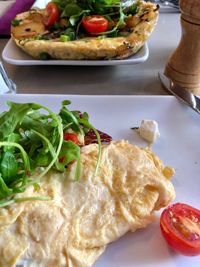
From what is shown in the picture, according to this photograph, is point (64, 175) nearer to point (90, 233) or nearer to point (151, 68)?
point (90, 233)

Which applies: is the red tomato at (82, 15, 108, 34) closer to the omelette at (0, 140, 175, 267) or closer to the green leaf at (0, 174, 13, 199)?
the omelette at (0, 140, 175, 267)

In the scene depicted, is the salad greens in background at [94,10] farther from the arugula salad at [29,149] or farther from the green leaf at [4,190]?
the green leaf at [4,190]

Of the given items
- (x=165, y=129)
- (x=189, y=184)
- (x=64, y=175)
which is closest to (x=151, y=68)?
(x=165, y=129)

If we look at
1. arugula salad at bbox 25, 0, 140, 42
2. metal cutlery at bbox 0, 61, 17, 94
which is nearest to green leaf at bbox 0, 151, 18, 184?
metal cutlery at bbox 0, 61, 17, 94

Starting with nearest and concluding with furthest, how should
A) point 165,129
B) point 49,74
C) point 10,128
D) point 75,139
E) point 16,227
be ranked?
point 16,227 → point 10,128 → point 75,139 → point 165,129 → point 49,74

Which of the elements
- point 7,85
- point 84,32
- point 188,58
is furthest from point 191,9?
point 7,85

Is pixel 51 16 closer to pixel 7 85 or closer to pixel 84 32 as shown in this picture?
pixel 84 32
